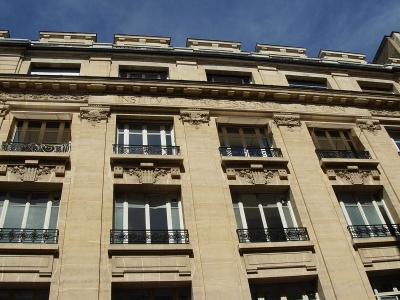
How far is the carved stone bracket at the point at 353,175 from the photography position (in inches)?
535

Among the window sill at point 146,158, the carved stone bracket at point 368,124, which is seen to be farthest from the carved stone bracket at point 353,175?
the window sill at point 146,158

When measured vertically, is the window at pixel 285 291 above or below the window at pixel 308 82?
below

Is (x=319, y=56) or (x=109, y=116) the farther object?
(x=319, y=56)

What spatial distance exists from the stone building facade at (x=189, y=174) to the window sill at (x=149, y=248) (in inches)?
1.2

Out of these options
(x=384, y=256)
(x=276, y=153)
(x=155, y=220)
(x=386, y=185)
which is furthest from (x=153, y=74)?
(x=384, y=256)

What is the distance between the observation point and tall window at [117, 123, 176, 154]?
13.4 meters

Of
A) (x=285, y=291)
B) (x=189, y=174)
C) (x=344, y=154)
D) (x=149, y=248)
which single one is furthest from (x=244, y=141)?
(x=149, y=248)

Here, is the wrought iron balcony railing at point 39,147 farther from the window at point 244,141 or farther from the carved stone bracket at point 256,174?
the carved stone bracket at point 256,174

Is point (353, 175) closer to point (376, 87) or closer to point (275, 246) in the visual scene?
point (275, 246)

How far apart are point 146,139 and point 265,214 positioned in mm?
4944

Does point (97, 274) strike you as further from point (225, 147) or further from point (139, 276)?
point (225, 147)

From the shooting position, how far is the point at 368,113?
54.6ft

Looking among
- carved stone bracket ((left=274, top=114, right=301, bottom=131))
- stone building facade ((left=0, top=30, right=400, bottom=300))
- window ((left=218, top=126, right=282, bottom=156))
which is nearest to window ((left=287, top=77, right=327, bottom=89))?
stone building facade ((left=0, top=30, right=400, bottom=300))

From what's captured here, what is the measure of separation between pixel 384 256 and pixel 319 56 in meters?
12.4
